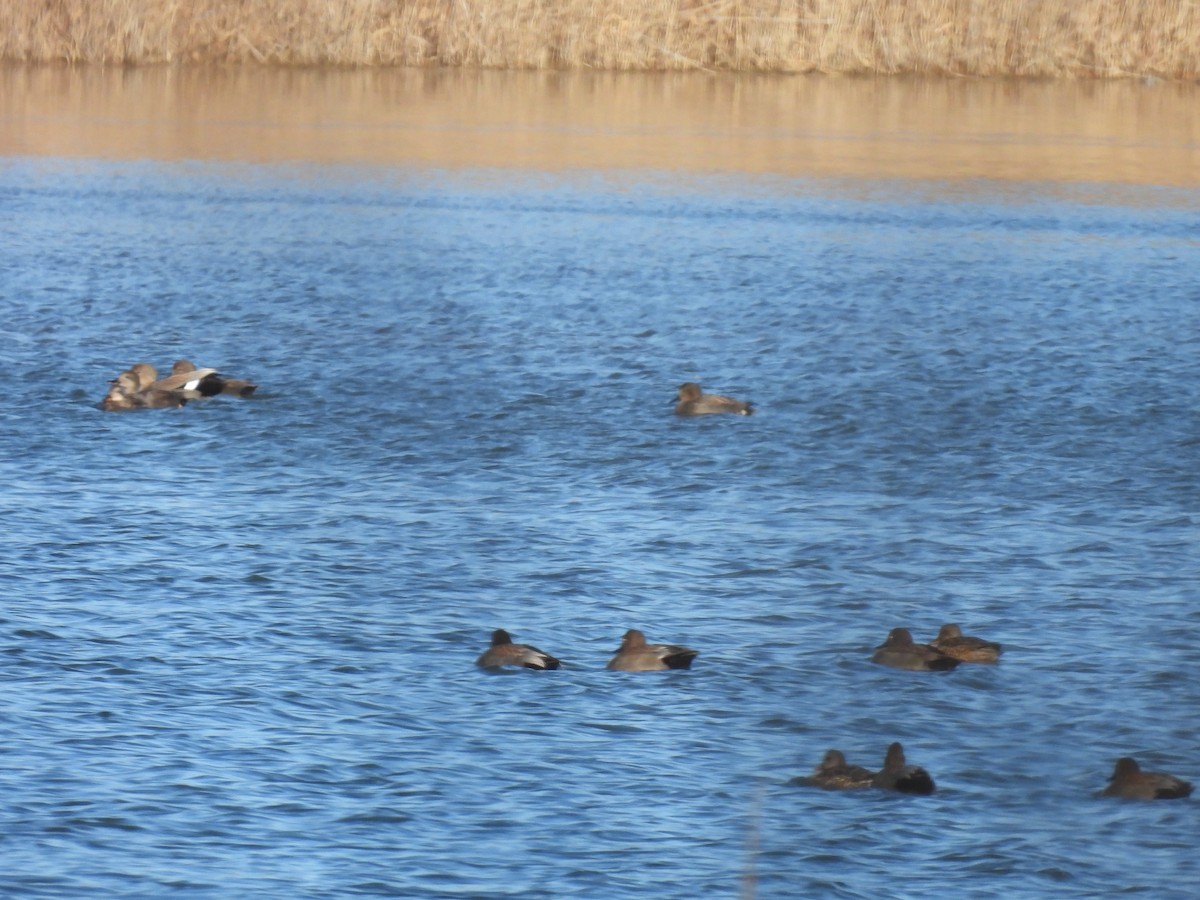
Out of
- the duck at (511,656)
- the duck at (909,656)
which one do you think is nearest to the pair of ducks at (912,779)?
the duck at (909,656)

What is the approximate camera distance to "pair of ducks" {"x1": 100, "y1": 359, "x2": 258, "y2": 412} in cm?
1781

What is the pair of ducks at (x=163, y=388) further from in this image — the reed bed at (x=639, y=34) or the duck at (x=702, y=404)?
the reed bed at (x=639, y=34)

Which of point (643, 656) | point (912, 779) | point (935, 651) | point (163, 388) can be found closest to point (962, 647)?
point (935, 651)

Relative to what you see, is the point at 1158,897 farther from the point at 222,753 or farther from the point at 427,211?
the point at 427,211

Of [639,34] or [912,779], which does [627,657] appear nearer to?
[912,779]

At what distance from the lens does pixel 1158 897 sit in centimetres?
916

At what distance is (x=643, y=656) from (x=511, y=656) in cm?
71

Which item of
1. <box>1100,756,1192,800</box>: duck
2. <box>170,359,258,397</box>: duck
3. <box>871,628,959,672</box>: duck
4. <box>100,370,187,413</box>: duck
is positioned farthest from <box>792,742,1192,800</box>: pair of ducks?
<box>170,359,258,397</box>: duck

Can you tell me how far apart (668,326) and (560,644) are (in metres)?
10.5

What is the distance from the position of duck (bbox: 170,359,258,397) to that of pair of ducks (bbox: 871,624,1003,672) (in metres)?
8.06

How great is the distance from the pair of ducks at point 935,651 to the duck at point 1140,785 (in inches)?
69.3

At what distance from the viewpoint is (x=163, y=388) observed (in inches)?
706

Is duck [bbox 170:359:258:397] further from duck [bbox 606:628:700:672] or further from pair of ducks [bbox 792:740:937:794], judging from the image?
pair of ducks [bbox 792:740:937:794]

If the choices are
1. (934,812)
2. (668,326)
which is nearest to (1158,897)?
(934,812)
